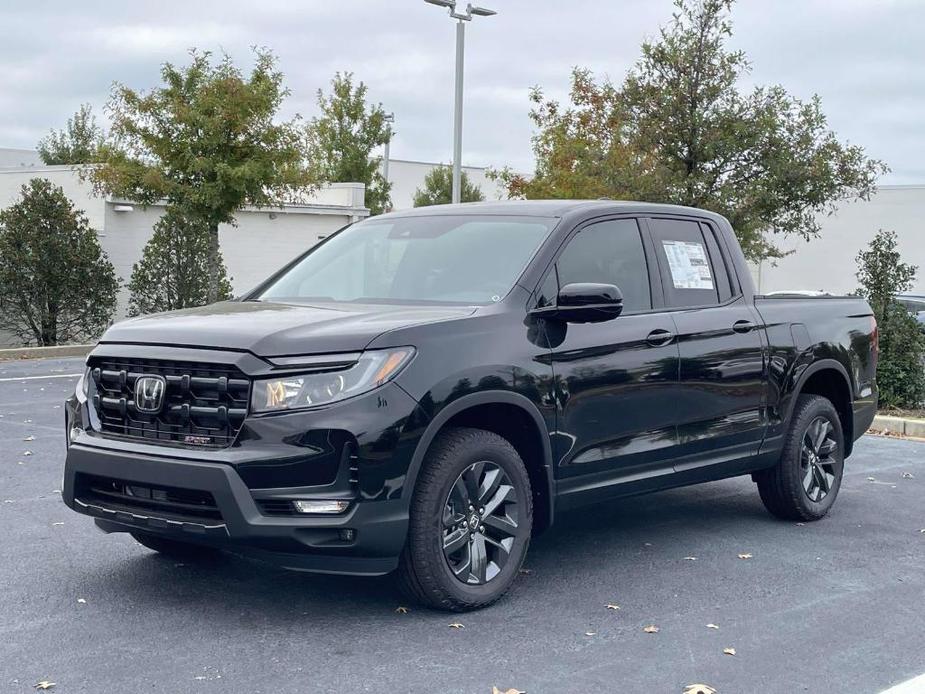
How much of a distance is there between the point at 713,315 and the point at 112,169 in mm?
18317

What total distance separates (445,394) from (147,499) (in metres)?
1.33

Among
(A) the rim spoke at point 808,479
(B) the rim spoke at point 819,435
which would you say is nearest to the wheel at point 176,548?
(A) the rim spoke at point 808,479

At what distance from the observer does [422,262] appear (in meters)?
6.24

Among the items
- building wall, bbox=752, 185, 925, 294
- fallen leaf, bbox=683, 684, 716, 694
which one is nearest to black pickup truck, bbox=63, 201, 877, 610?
fallen leaf, bbox=683, 684, 716, 694

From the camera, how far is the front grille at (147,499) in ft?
16.3

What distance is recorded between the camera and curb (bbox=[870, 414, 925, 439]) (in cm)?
1208

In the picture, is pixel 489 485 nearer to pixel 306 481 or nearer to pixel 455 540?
pixel 455 540

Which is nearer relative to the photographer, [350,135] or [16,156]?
[350,135]

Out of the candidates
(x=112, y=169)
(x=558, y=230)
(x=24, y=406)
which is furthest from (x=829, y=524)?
(x=112, y=169)

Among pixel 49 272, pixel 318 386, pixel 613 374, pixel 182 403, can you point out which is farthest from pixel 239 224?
pixel 318 386

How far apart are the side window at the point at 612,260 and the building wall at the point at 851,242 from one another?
3657 centimetres

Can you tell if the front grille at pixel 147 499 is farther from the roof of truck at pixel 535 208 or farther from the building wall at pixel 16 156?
the building wall at pixel 16 156

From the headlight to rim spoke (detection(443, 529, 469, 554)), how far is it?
0.80 meters

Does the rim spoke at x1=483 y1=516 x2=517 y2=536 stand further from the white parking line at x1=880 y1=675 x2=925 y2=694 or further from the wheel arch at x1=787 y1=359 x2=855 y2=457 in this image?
the wheel arch at x1=787 y1=359 x2=855 y2=457
